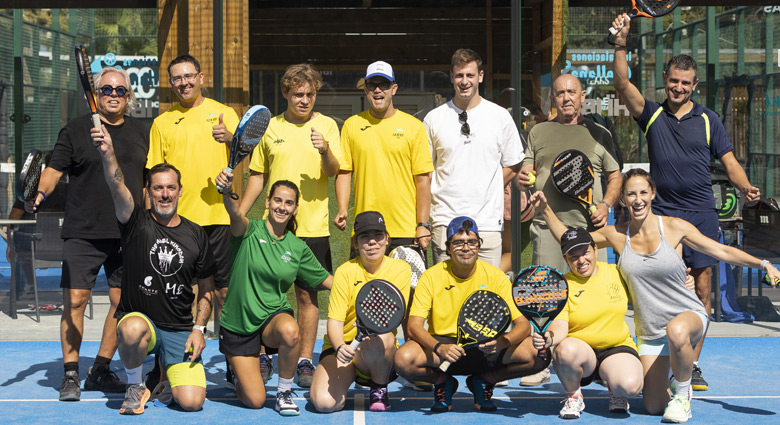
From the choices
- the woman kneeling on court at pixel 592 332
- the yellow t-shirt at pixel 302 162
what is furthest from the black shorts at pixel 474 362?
the yellow t-shirt at pixel 302 162

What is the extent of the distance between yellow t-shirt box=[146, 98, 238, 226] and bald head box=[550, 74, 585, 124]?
7.21 ft

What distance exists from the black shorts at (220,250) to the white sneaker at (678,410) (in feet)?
9.46

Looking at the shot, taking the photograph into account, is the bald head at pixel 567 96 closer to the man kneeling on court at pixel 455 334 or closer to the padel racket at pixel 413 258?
the man kneeling on court at pixel 455 334

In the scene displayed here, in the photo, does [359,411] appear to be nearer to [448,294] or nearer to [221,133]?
[448,294]

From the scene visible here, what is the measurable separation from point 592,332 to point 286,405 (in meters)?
1.83

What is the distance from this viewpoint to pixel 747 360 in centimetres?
746

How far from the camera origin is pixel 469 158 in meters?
6.49

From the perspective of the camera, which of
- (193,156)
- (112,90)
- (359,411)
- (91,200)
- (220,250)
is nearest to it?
(359,411)

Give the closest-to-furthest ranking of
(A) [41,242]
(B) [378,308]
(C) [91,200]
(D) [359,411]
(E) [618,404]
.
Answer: (B) [378,308]
(E) [618,404]
(D) [359,411]
(C) [91,200]
(A) [41,242]

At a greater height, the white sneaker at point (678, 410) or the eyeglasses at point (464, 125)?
the eyeglasses at point (464, 125)

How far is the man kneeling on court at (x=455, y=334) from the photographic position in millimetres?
5852

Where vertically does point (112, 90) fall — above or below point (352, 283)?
above

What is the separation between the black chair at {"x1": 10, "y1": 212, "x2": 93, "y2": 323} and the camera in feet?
30.1

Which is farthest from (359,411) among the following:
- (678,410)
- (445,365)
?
(678,410)
